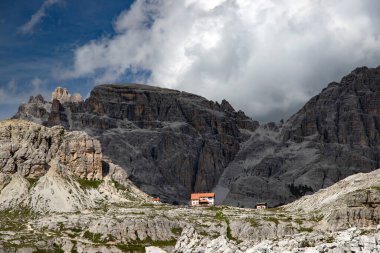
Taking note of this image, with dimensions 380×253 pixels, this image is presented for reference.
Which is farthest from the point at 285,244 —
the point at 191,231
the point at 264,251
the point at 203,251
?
the point at 191,231

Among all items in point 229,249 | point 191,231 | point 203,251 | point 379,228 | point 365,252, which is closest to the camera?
point 365,252

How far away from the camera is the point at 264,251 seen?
8419 cm

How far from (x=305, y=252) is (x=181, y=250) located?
45.3m

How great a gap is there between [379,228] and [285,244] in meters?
12.8

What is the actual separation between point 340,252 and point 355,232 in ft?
28.4

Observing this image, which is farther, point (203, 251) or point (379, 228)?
point (203, 251)

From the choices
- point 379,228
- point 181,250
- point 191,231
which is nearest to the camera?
point 379,228

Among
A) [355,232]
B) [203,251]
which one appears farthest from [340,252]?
[203,251]

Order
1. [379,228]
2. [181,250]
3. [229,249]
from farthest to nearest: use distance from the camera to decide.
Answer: [181,250]
[229,249]
[379,228]

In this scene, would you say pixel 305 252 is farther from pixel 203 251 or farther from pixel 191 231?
pixel 191 231

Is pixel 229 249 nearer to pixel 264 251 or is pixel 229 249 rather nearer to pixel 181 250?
pixel 264 251

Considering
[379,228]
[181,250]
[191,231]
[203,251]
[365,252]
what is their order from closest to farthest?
[365,252] → [379,228] → [203,251] → [181,250] → [191,231]

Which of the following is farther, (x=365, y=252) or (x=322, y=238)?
(x=322, y=238)

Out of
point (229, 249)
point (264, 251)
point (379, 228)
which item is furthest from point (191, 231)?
point (379, 228)
